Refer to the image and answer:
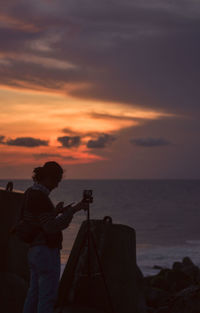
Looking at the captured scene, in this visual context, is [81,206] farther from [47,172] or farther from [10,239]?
[10,239]

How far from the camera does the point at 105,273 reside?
658 centimetres

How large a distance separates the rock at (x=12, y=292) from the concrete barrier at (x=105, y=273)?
2.24 feet

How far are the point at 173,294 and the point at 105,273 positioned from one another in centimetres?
843

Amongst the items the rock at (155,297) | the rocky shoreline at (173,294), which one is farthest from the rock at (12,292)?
the rock at (155,297)

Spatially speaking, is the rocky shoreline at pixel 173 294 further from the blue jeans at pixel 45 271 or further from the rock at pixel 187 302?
the blue jeans at pixel 45 271

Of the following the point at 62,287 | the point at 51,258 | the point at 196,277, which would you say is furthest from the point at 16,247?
the point at 196,277

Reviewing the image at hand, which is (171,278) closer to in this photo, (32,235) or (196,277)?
(196,277)

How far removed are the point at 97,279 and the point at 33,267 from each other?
1879 millimetres

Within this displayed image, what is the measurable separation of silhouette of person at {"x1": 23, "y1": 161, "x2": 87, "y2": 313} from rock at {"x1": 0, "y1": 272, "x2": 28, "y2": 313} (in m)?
1.16

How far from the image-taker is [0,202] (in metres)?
5.96

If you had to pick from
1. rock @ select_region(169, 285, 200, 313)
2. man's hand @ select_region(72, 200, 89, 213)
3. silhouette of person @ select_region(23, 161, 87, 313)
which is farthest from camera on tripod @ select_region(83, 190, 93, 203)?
rock @ select_region(169, 285, 200, 313)

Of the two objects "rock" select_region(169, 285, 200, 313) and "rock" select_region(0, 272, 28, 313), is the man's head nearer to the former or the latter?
"rock" select_region(0, 272, 28, 313)

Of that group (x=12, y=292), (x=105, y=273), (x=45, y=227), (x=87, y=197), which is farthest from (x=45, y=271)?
(x=105, y=273)

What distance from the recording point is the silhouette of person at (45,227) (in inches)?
178
